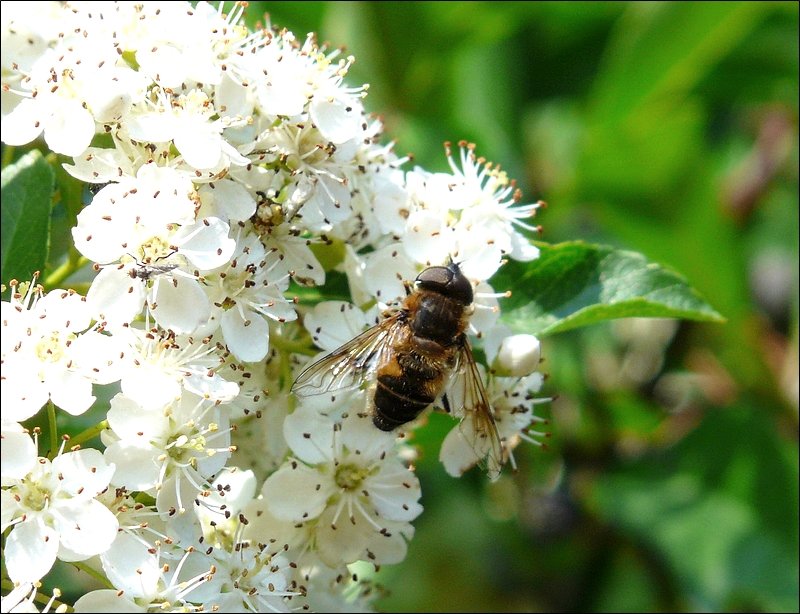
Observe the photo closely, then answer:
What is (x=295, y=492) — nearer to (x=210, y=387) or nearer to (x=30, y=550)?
(x=210, y=387)

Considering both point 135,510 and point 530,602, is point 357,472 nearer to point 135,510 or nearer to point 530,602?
point 135,510

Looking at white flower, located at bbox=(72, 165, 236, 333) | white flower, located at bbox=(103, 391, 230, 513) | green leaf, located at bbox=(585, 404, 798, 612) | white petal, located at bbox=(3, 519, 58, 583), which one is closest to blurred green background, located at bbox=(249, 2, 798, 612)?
green leaf, located at bbox=(585, 404, 798, 612)

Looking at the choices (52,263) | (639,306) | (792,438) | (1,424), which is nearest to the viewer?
(1,424)

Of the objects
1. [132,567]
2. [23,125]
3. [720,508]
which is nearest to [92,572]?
[132,567]

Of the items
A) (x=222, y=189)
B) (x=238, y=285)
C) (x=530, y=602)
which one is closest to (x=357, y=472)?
(x=238, y=285)

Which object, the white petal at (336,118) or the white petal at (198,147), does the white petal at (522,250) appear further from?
the white petal at (198,147)
